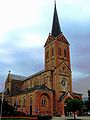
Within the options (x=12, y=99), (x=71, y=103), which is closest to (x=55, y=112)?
(x=71, y=103)

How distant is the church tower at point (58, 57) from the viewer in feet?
257

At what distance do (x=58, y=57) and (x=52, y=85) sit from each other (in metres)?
10.5

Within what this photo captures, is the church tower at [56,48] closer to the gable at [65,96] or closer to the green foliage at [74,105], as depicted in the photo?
the gable at [65,96]

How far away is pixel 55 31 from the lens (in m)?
86.8

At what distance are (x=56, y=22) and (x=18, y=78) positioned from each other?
104 ft

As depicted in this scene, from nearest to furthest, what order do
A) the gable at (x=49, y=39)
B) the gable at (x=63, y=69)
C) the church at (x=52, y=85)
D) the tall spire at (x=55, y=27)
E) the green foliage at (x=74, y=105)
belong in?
1. the green foliage at (x=74, y=105)
2. the church at (x=52, y=85)
3. the gable at (x=63, y=69)
4. the gable at (x=49, y=39)
5. the tall spire at (x=55, y=27)

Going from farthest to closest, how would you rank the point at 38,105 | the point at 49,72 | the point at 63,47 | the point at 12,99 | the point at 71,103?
the point at 12,99
the point at 63,47
the point at 49,72
the point at 38,105
the point at 71,103

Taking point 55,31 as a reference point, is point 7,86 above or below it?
below

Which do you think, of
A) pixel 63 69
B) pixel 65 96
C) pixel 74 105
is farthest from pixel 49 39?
pixel 74 105

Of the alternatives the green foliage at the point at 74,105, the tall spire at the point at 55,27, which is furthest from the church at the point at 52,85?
the green foliage at the point at 74,105

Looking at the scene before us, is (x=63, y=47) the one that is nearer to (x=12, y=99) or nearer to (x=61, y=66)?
(x=61, y=66)

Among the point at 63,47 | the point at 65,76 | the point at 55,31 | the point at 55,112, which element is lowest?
the point at 55,112

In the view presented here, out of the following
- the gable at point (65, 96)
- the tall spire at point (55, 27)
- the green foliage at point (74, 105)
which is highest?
the tall spire at point (55, 27)

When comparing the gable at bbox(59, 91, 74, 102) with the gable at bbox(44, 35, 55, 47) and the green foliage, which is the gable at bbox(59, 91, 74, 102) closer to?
the green foliage
